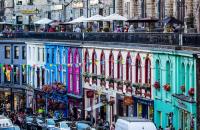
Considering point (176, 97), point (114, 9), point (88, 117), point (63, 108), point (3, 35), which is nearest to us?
point (176, 97)

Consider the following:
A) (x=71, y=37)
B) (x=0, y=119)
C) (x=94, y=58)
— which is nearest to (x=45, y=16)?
(x=71, y=37)

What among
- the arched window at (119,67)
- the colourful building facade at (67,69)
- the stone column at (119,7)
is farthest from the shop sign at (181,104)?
the stone column at (119,7)

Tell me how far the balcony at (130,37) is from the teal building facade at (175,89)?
71cm

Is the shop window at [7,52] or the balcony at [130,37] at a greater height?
the balcony at [130,37]

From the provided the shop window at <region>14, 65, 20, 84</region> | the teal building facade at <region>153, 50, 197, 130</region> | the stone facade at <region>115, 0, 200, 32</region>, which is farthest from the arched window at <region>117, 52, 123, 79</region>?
the shop window at <region>14, 65, 20, 84</region>

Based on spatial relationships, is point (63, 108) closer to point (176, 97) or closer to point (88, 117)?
point (88, 117)

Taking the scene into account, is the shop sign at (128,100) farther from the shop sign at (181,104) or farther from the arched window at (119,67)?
the shop sign at (181,104)

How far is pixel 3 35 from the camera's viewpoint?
379 feet

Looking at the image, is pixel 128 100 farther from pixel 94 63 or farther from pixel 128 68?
pixel 94 63

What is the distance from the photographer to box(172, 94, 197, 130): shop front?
206 ft

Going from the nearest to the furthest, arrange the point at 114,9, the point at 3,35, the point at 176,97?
the point at 176,97
the point at 114,9
the point at 3,35

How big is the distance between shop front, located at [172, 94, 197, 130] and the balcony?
328cm

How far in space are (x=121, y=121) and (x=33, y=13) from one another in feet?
238

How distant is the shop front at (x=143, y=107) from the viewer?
7294 cm
